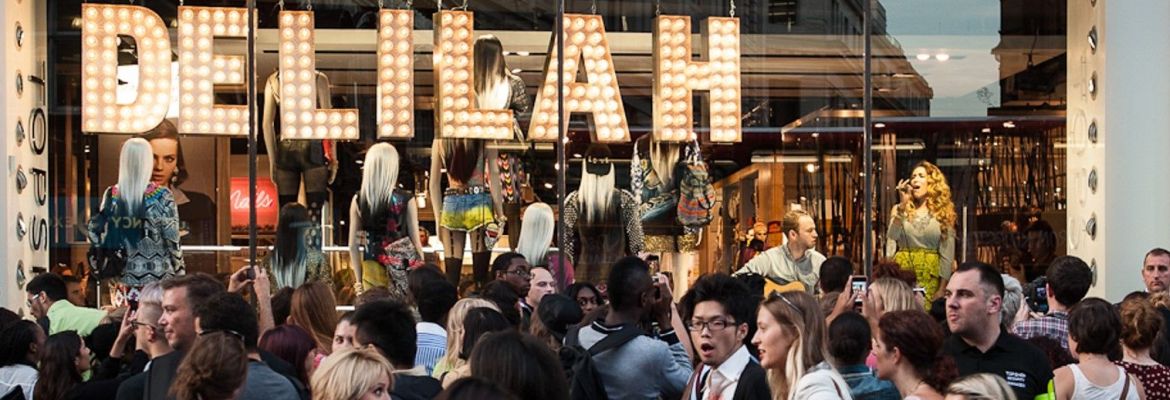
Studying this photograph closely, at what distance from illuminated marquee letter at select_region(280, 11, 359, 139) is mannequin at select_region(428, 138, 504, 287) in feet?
2.57

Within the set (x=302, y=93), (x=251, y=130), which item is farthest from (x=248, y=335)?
(x=302, y=93)

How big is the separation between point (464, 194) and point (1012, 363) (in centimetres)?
813

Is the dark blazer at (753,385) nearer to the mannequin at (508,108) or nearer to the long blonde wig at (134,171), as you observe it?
Answer: the mannequin at (508,108)

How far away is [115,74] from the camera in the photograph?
14062mm

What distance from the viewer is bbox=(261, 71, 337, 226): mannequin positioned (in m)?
14.1

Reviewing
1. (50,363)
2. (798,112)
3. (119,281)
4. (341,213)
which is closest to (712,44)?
(798,112)

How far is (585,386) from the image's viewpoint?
6961mm

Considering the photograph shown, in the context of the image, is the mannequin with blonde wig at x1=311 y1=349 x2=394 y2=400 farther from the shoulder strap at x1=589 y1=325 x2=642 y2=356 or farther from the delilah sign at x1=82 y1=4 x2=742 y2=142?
the delilah sign at x1=82 y1=4 x2=742 y2=142

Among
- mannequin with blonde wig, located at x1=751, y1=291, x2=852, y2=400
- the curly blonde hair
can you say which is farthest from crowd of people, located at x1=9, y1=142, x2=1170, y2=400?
the curly blonde hair

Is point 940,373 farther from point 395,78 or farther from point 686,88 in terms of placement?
point 395,78

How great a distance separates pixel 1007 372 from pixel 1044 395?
0.16 metres

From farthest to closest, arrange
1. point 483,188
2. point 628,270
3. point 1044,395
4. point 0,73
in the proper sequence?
point 483,188, point 0,73, point 628,270, point 1044,395

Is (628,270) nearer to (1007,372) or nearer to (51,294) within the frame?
(1007,372)

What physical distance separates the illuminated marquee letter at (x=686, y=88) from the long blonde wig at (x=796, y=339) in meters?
8.43
